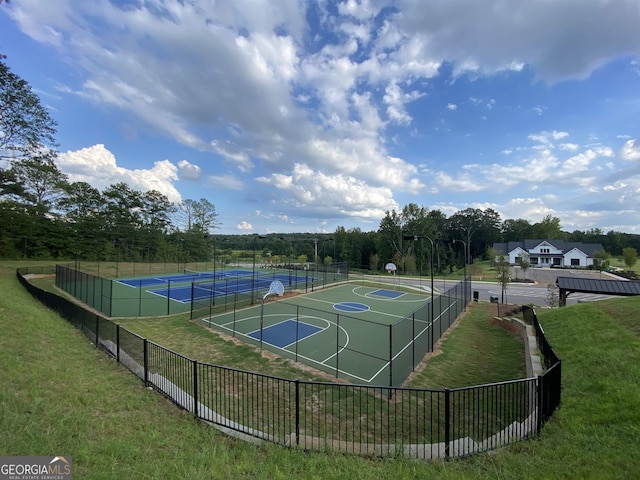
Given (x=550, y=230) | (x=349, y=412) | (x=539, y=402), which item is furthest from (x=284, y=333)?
(x=550, y=230)

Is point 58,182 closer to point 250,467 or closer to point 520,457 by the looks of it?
point 250,467

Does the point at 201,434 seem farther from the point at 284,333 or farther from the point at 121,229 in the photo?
the point at 121,229

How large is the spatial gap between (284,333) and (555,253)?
73.8 meters

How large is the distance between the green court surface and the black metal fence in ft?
6.93

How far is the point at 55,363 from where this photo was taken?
25.0ft

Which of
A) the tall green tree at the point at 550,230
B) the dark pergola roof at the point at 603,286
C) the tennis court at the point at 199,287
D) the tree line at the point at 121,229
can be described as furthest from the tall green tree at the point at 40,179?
the tall green tree at the point at 550,230

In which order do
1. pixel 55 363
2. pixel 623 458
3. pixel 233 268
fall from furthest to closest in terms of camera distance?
pixel 233 268 → pixel 55 363 → pixel 623 458

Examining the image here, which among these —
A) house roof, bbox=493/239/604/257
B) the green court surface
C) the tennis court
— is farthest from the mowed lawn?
house roof, bbox=493/239/604/257

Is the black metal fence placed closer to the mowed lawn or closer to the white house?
the mowed lawn

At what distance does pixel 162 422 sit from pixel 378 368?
8369 millimetres

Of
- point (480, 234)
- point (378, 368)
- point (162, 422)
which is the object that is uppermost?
point (480, 234)

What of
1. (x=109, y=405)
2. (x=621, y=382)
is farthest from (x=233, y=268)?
(x=621, y=382)

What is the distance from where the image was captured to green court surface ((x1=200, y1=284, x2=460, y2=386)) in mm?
11441

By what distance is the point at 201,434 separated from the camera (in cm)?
519
